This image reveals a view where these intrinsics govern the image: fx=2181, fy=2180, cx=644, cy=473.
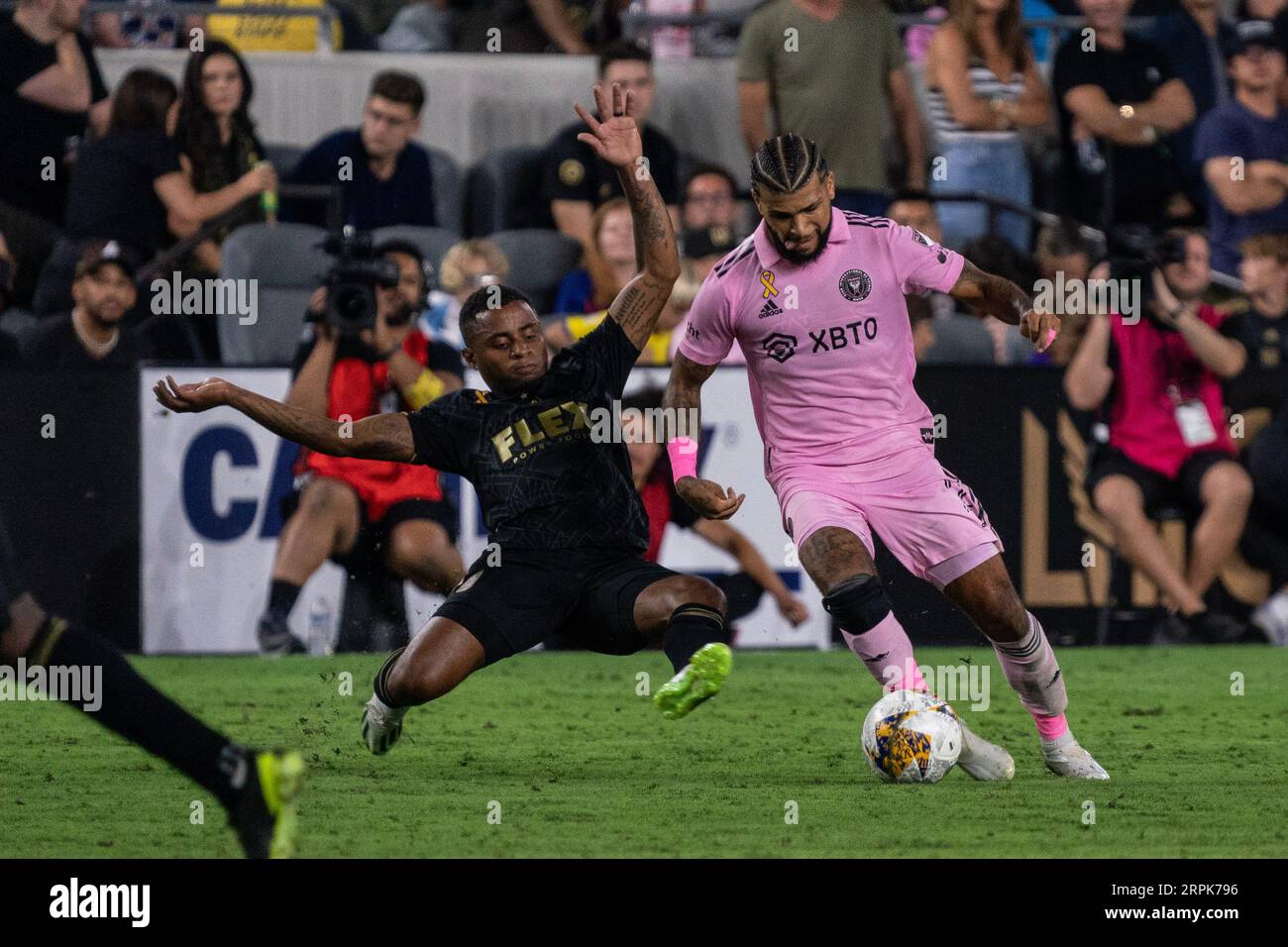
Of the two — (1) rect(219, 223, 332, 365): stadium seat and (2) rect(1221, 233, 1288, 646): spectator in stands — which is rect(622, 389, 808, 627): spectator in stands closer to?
(1) rect(219, 223, 332, 365): stadium seat

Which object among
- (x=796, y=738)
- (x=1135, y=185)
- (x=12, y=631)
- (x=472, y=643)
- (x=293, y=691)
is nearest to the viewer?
(x=12, y=631)

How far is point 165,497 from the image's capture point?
11.0 m

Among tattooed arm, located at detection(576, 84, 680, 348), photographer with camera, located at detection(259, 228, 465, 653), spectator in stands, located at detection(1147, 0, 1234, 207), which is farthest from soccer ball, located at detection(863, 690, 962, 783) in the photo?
spectator in stands, located at detection(1147, 0, 1234, 207)

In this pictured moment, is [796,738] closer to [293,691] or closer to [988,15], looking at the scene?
[293,691]

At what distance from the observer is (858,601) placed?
22.2 feet

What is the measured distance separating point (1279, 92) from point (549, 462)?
769 centimetres

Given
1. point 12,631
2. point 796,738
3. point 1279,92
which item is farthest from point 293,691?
point 1279,92

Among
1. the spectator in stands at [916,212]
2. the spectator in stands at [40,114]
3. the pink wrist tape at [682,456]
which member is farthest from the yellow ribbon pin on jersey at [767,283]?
the spectator in stands at [40,114]

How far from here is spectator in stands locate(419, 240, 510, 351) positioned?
1160 centimetres

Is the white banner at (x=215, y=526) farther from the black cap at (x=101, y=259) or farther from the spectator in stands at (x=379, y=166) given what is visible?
the spectator in stands at (x=379, y=166)

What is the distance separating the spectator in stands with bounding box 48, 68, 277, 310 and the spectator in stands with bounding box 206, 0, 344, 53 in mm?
1664

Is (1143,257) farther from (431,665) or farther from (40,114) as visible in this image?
(40,114)

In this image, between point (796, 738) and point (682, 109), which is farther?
point (682, 109)

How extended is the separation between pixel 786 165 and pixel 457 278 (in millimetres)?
5044
